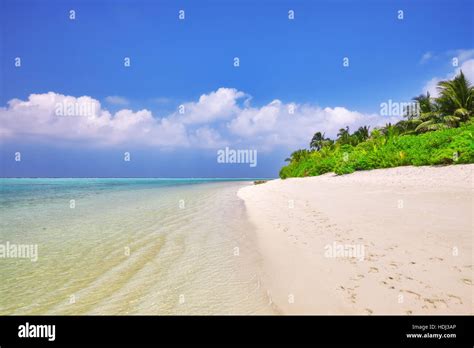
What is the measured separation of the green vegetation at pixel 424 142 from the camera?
15102mm

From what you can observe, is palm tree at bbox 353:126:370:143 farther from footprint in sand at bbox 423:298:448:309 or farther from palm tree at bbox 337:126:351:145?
footprint in sand at bbox 423:298:448:309

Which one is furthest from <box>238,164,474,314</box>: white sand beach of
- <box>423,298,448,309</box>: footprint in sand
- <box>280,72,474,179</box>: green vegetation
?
<box>280,72,474,179</box>: green vegetation

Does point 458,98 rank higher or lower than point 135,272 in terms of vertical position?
higher

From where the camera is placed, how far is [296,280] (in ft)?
14.1

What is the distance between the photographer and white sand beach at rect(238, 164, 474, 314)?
332cm

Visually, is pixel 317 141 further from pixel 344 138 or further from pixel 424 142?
pixel 424 142

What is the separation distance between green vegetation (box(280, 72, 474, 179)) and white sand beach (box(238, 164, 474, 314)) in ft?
26.6

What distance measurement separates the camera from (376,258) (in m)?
4.67

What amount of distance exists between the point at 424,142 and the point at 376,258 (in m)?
18.0

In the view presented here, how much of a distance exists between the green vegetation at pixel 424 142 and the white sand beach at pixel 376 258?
26.6 ft

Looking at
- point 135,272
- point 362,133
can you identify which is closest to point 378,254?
point 135,272

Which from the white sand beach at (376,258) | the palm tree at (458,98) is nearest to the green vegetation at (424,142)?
the palm tree at (458,98)
